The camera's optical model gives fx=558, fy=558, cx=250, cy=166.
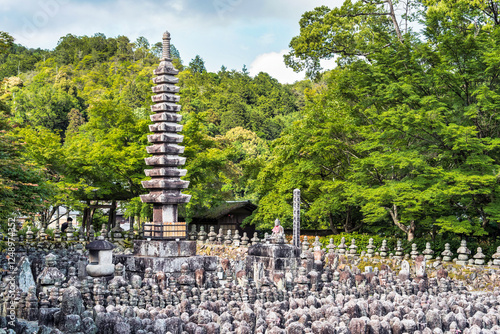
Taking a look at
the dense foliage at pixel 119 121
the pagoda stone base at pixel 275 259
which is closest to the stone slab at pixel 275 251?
the pagoda stone base at pixel 275 259

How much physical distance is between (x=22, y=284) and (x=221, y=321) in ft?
21.8

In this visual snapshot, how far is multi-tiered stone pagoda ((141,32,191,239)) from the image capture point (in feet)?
65.8

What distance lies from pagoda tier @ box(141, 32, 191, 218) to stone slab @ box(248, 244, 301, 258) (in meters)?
3.35

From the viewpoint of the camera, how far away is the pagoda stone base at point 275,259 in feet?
59.8

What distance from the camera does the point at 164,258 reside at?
1822 cm

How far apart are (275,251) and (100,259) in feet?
19.0

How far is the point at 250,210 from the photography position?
35.9 meters

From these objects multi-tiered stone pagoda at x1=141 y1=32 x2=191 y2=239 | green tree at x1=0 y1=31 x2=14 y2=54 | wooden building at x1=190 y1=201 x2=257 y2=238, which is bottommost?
wooden building at x1=190 y1=201 x2=257 y2=238

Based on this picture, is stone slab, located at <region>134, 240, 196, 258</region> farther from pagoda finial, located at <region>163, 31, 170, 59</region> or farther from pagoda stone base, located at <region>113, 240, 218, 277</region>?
pagoda finial, located at <region>163, 31, 170, 59</region>

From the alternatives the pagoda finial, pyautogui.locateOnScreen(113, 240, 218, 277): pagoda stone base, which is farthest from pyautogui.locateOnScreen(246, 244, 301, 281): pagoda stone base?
the pagoda finial

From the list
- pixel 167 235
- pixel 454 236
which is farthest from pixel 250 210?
pixel 167 235

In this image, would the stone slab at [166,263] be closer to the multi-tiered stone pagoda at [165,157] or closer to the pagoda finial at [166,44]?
the multi-tiered stone pagoda at [165,157]

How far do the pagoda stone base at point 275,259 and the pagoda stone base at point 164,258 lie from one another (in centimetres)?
141

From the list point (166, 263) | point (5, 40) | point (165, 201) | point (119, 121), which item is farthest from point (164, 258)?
point (119, 121)
